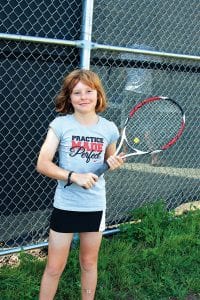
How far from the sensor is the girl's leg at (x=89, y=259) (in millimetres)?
2766

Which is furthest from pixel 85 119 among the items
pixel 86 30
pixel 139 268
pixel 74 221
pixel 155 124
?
pixel 155 124

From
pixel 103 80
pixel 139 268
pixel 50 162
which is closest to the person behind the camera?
pixel 50 162

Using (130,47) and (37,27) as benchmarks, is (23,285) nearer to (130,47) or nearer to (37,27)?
(37,27)

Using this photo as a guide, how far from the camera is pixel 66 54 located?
3.81 m

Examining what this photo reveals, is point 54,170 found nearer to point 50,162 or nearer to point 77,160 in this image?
point 50,162

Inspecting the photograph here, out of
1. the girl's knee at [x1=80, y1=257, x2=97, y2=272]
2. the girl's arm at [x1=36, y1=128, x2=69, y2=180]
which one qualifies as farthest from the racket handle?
the girl's knee at [x1=80, y1=257, x2=97, y2=272]

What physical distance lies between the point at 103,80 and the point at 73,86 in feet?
4.84

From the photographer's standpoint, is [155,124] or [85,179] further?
[155,124]

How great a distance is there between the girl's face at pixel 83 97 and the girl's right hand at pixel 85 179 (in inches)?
14.5

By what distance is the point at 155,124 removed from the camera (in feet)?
13.6

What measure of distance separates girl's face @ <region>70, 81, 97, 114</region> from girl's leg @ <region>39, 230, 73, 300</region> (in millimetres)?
685

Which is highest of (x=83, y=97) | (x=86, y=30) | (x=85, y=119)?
(x=86, y=30)

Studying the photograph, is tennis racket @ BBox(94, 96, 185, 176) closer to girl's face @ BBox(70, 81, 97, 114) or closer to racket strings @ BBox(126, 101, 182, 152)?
racket strings @ BBox(126, 101, 182, 152)

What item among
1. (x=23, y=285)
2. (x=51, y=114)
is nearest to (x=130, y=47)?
(x=51, y=114)
